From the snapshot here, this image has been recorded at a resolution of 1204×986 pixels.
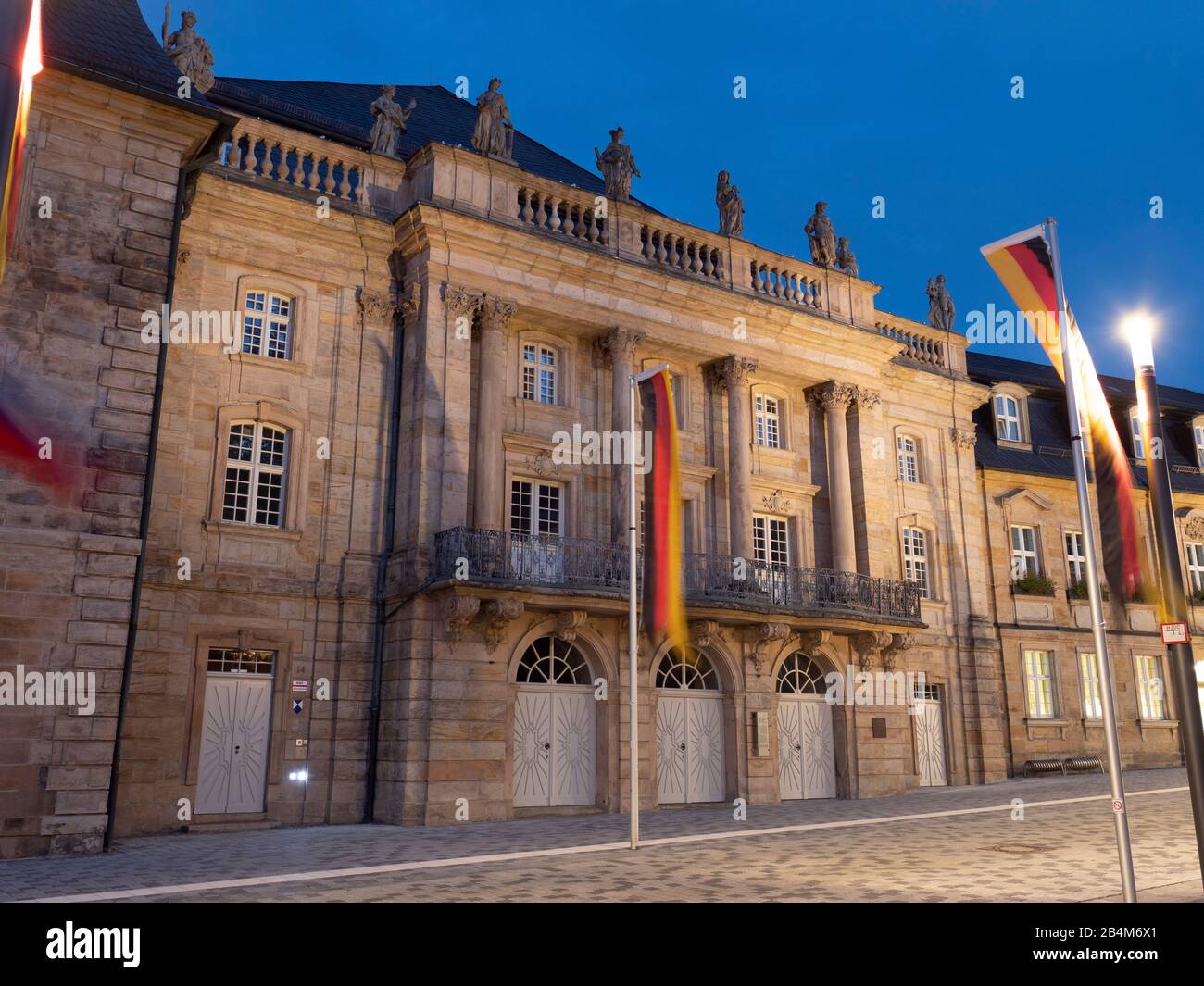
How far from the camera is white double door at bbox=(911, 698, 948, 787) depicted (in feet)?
93.9

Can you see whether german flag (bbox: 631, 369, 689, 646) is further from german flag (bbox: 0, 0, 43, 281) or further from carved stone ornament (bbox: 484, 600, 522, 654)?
german flag (bbox: 0, 0, 43, 281)

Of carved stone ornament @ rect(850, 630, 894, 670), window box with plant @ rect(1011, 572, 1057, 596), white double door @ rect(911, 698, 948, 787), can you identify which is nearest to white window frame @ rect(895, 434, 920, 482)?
window box with plant @ rect(1011, 572, 1057, 596)

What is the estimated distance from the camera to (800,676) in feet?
85.6

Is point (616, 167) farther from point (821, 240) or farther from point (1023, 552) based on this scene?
point (1023, 552)

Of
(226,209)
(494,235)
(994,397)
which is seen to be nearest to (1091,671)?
(994,397)

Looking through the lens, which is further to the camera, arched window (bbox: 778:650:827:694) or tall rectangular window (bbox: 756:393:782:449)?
tall rectangular window (bbox: 756:393:782:449)

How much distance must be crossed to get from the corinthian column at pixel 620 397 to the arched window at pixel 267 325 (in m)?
7.20

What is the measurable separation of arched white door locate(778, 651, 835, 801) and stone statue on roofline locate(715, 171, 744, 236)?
36.0ft

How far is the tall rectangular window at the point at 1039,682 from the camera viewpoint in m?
32.8

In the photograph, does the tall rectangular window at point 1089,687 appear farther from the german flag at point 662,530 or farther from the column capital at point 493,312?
the german flag at point 662,530

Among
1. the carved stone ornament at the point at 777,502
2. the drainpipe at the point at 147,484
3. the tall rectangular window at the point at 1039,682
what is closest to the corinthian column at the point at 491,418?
the drainpipe at the point at 147,484

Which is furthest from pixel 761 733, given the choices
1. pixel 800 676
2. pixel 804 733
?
pixel 800 676
